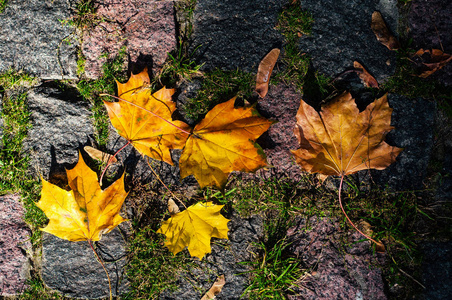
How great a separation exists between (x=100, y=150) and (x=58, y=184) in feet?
1.31

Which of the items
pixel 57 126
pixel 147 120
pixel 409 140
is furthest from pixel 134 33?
pixel 409 140

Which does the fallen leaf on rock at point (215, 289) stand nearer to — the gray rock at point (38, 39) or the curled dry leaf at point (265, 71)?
the curled dry leaf at point (265, 71)

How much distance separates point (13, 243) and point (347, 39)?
2957 millimetres

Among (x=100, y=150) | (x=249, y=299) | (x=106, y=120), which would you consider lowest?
(x=249, y=299)

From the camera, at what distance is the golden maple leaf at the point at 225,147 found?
80.4 inches

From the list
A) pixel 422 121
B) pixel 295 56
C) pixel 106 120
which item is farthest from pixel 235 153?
pixel 422 121

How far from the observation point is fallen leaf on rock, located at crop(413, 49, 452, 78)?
7.20 feet

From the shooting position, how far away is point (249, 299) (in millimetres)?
2301

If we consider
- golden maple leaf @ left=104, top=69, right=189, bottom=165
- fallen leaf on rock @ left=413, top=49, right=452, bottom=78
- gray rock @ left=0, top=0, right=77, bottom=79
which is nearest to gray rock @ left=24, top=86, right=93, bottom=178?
gray rock @ left=0, top=0, right=77, bottom=79

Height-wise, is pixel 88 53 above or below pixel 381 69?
above

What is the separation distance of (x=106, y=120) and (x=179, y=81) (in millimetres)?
623

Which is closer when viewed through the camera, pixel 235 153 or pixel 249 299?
pixel 235 153

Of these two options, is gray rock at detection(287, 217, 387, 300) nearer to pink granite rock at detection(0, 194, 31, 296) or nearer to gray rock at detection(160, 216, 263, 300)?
gray rock at detection(160, 216, 263, 300)

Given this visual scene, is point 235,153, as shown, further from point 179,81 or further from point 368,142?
point 368,142
